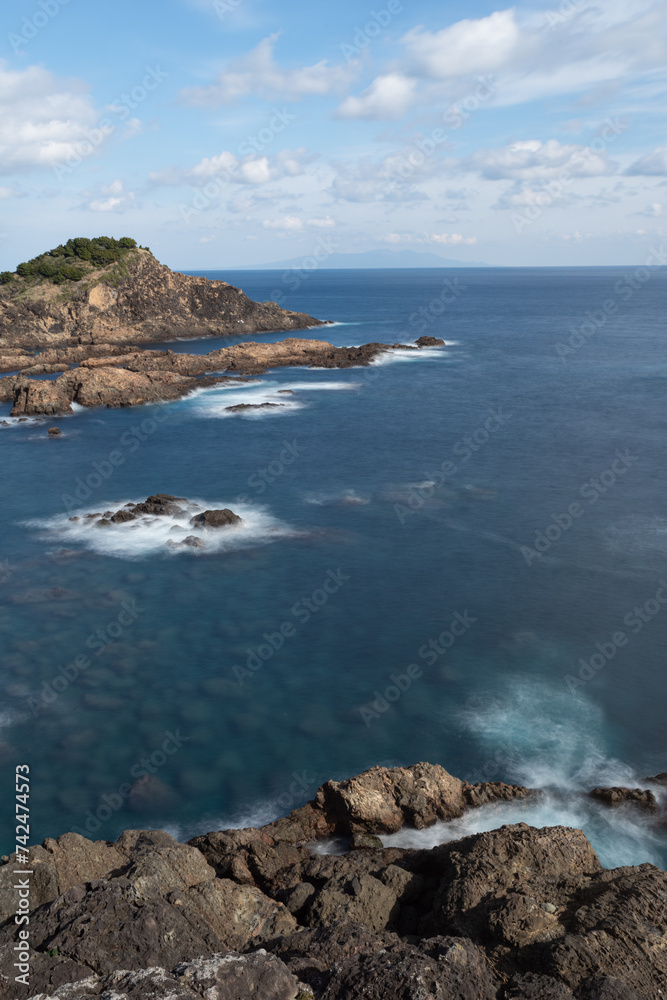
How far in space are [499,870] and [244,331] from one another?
124 m

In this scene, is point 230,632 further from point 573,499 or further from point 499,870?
point 573,499

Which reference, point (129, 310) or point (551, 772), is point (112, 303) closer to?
point (129, 310)

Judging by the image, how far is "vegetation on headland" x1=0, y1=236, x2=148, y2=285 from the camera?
115875 millimetres

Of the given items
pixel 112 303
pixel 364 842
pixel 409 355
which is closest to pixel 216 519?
pixel 364 842

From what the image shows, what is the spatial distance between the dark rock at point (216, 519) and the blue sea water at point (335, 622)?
4.03 ft

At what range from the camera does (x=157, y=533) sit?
→ 41.0 m

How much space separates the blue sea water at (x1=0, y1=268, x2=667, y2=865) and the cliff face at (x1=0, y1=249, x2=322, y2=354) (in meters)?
54.4

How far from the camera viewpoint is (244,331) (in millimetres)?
130375

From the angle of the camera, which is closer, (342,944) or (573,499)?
(342,944)

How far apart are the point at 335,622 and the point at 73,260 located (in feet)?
368

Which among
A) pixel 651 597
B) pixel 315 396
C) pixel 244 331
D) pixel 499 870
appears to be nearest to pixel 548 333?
pixel 244 331

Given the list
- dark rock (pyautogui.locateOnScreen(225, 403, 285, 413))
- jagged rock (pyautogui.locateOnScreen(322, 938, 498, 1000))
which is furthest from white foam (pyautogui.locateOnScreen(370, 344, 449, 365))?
jagged rock (pyautogui.locateOnScreen(322, 938, 498, 1000))

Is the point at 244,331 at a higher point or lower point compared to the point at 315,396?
higher

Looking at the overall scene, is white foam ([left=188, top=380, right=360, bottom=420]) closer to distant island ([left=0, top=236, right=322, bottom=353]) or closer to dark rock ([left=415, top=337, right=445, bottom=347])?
dark rock ([left=415, top=337, right=445, bottom=347])
